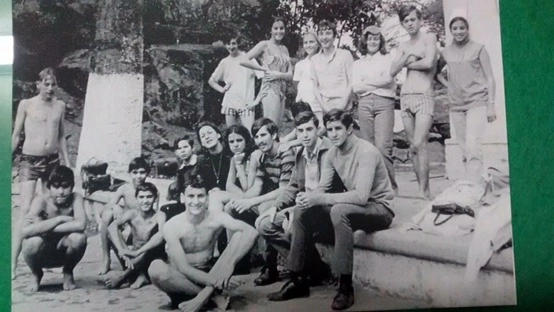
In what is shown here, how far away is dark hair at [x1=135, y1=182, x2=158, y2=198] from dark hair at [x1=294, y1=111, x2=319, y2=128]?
42 centimetres

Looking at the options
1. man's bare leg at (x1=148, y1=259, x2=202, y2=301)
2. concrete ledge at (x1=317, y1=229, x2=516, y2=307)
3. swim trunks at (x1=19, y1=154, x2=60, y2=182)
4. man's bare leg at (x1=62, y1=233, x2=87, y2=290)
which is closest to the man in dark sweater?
concrete ledge at (x1=317, y1=229, x2=516, y2=307)

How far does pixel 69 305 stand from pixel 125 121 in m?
0.50

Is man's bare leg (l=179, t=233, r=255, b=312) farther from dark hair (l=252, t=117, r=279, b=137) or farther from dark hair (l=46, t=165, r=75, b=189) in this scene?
dark hair (l=46, t=165, r=75, b=189)

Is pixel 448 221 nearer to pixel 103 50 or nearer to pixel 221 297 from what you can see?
pixel 221 297

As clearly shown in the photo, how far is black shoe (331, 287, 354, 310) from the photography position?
4.70 ft

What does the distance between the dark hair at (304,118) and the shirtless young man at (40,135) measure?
2.04 feet

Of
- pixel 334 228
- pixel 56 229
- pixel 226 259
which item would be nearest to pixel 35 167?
pixel 56 229

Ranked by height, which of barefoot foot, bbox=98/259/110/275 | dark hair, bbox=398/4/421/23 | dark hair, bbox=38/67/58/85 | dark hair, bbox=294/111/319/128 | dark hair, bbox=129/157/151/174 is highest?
dark hair, bbox=398/4/421/23

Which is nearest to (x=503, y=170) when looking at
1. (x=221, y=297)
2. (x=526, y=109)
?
(x=526, y=109)

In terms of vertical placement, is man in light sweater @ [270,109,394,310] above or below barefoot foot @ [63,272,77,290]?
above

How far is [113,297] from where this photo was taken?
1399 millimetres

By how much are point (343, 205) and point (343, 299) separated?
0.82ft

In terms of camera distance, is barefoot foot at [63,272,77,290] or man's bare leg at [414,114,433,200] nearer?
barefoot foot at [63,272,77,290]

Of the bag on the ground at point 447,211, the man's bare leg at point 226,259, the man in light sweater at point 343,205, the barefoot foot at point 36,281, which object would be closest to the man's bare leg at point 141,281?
the man's bare leg at point 226,259
